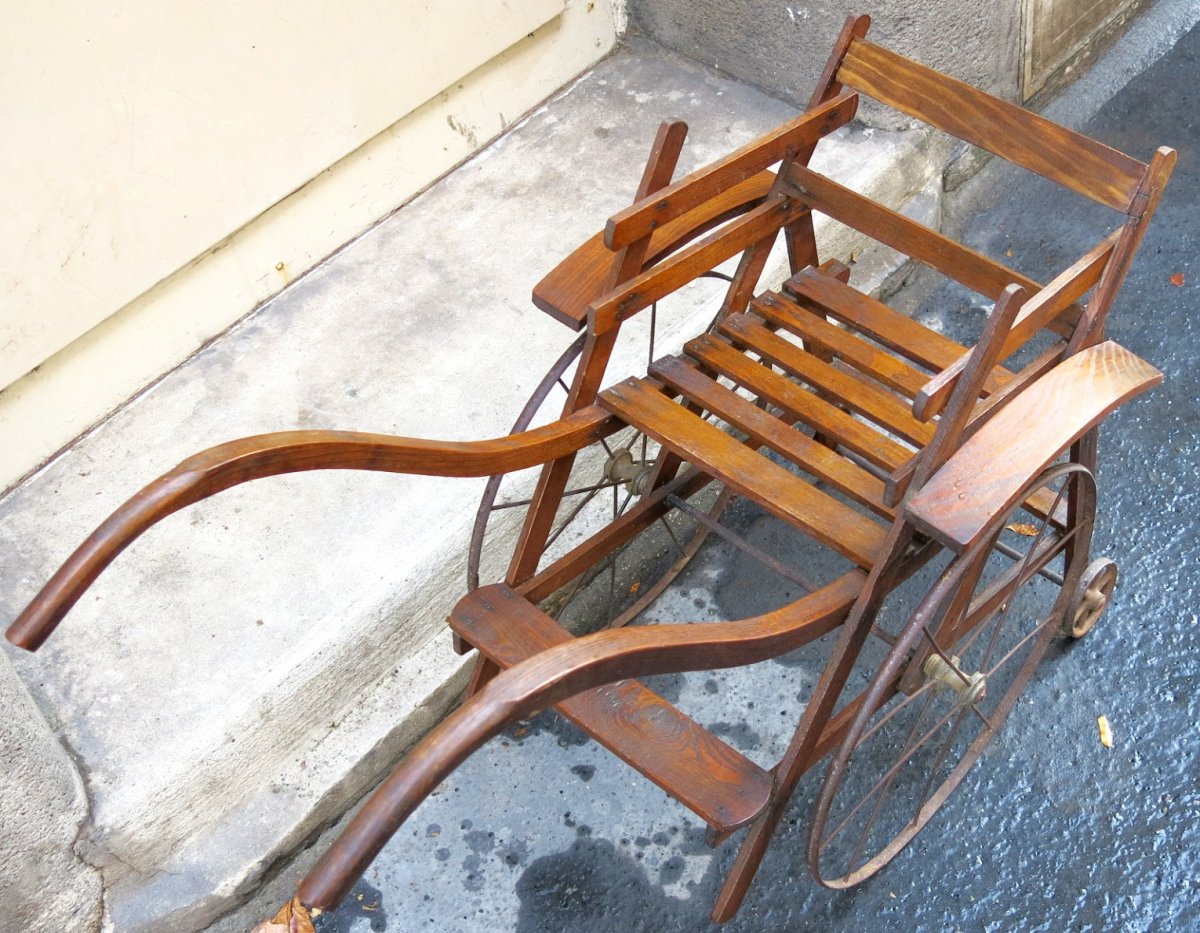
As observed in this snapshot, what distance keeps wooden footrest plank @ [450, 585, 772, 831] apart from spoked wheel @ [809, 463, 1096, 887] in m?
0.15

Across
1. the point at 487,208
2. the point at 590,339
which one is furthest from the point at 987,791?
the point at 487,208

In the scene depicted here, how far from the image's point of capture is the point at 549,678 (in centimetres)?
163

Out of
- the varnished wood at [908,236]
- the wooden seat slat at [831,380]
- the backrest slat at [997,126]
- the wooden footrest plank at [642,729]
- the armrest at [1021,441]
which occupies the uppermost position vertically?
the backrest slat at [997,126]

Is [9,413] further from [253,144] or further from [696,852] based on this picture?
[696,852]

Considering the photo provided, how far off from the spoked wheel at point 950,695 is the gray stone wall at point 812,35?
1.42 m

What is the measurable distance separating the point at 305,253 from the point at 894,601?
1742 mm

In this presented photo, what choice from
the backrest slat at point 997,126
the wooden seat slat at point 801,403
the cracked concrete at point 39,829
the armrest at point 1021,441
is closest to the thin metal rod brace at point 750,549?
the wooden seat slat at point 801,403

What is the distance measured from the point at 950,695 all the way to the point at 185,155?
2.13 m

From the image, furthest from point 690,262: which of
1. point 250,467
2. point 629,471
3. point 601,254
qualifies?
point 250,467

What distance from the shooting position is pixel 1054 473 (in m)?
2.19

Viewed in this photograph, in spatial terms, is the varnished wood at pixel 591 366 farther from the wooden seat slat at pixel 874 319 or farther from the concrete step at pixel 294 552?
the wooden seat slat at pixel 874 319

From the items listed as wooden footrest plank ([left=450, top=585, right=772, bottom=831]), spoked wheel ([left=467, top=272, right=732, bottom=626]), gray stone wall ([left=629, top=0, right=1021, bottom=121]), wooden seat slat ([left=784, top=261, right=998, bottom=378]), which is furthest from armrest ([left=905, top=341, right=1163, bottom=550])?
gray stone wall ([left=629, top=0, right=1021, bottom=121])

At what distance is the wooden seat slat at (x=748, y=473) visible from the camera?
7.25 ft

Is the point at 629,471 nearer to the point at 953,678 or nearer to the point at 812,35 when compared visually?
the point at 953,678
